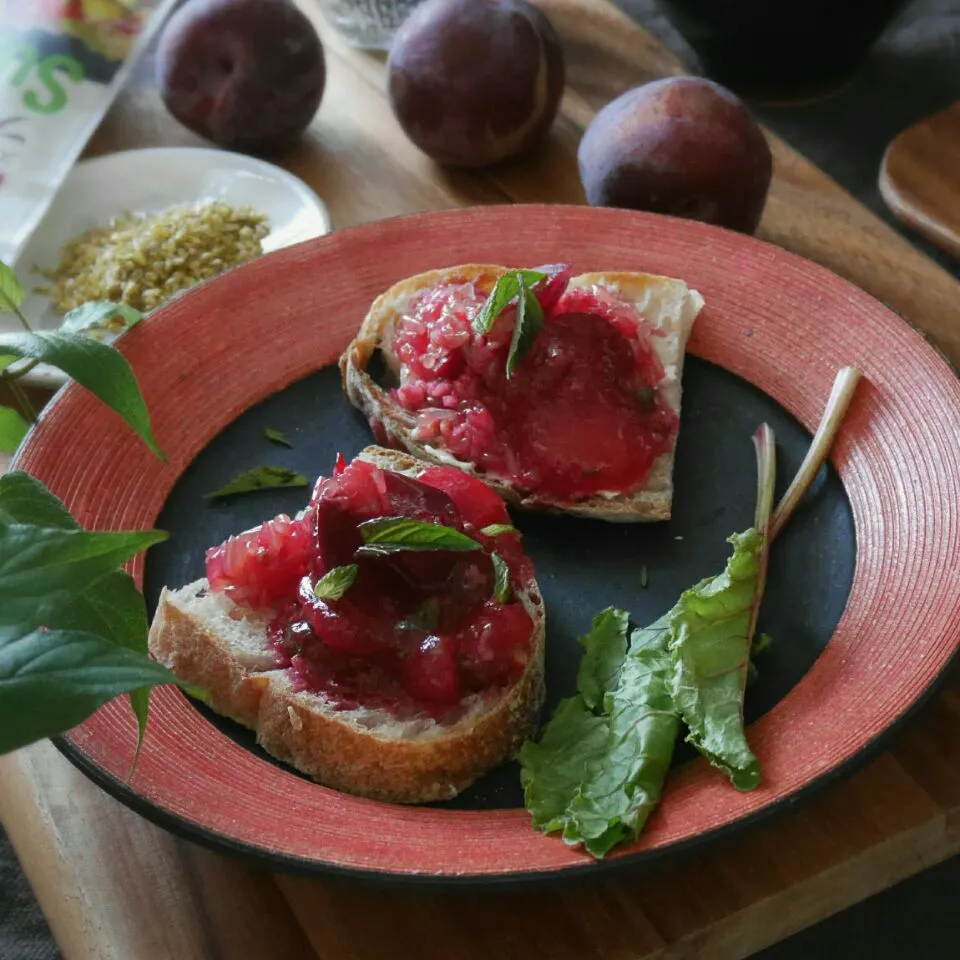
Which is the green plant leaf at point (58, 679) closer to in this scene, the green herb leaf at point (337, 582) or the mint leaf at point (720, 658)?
the green herb leaf at point (337, 582)

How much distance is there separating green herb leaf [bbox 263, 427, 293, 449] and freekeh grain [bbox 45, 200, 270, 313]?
21.3 inches

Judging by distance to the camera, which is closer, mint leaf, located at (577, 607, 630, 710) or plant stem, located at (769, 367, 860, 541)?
mint leaf, located at (577, 607, 630, 710)

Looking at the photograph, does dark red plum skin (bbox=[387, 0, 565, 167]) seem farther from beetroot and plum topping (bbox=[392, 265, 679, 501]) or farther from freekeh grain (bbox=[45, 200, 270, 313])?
beetroot and plum topping (bbox=[392, 265, 679, 501])

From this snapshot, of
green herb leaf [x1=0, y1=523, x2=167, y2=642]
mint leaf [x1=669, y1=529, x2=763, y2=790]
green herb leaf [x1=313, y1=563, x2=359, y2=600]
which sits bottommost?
mint leaf [x1=669, y1=529, x2=763, y2=790]

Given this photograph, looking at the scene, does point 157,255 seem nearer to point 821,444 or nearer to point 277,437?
point 277,437

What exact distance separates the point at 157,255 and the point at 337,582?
4.47ft

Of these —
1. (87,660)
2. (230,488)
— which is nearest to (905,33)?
(230,488)

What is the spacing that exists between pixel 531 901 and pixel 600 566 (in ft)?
1.99

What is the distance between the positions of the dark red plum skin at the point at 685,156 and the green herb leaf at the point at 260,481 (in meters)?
1.07

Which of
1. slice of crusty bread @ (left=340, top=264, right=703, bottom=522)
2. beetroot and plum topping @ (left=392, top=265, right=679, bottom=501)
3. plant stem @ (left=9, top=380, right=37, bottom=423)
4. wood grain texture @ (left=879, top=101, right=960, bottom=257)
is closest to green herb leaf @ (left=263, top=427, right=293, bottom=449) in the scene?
slice of crusty bread @ (left=340, top=264, right=703, bottom=522)

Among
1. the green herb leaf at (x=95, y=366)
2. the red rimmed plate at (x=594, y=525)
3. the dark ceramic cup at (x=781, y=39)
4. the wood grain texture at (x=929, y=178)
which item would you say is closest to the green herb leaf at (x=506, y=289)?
the red rimmed plate at (x=594, y=525)

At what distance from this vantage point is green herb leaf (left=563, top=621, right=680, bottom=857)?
1.49 meters

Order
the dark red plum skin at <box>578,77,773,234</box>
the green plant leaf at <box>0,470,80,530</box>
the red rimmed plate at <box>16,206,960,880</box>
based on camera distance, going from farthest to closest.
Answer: the dark red plum skin at <box>578,77,773,234</box> → the red rimmed plate at <box>16,206,960,880</box> → the green plant leaf at <box>0,470,80,530</box>

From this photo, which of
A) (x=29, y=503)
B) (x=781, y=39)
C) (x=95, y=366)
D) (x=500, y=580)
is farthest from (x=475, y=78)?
(x=29, y=503)
